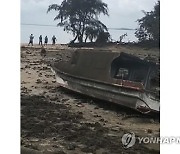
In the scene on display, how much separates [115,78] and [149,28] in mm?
687

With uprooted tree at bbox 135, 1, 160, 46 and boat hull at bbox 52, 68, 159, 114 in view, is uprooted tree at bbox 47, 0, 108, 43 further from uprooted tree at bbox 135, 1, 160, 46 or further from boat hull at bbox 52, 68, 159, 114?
boat hull at bbox 52, 68, 159, 114

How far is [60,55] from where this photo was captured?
12.7ft

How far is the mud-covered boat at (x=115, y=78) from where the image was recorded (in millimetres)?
2631

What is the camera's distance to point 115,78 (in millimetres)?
2973

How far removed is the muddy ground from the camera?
213 cm

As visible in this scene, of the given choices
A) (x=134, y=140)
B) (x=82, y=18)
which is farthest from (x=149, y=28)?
(x=134, y=140)

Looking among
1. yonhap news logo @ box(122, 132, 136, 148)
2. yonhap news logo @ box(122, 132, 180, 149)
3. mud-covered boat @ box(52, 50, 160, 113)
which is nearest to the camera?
yonhap news logo @ box(122, 132, 180, 149)

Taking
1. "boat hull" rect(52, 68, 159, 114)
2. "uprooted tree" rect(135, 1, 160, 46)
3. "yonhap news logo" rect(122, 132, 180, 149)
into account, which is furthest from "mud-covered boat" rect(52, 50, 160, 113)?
"yonhap news logo" rect(122, 132, 180, 149)

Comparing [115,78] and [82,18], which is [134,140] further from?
[82,18]

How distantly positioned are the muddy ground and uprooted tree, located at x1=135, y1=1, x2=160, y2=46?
0.10 m
